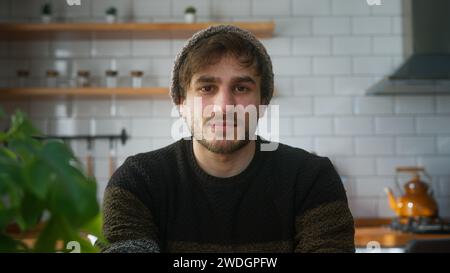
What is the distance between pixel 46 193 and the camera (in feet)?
0.41

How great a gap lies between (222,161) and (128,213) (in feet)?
0.50

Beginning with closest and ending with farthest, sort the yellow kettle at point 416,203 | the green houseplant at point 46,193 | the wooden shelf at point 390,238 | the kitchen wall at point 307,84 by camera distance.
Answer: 1. the green houseplant at point 46,193
2. the wooden shelf at point 390,238
3. the yellow kettle at point 416,203
4. the kitchen wall at point 307,84

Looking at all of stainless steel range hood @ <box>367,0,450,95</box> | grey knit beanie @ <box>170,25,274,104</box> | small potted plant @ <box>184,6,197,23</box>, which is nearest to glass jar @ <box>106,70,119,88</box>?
small potted plant @ <box>184,6,197,23</box>

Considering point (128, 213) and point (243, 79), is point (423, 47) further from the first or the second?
point (128, 213)

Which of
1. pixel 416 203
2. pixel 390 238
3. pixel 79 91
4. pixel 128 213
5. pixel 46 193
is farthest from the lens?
pixel 79 91

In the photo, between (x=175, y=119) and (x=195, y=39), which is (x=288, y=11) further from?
(x=195, y=39)

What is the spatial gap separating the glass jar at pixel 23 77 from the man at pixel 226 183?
1.02m

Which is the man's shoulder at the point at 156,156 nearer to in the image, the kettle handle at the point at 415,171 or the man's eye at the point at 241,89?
the man's eye at the point at 241,89

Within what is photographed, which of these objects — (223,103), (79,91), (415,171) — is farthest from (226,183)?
(415,171)

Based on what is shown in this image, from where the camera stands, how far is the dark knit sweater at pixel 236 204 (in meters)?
0.62

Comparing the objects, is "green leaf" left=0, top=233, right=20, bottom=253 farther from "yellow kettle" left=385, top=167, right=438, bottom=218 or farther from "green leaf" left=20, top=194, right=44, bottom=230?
"yellow kettle" left=385, top=167, right=438, bottom=218

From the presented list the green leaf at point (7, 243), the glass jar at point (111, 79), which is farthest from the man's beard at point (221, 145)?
the glass jar at point (111, 79)

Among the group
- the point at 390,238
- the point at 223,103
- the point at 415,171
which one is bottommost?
the point at 390,238

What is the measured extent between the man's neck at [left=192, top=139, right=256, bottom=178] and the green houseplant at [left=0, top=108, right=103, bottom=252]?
54 cm
